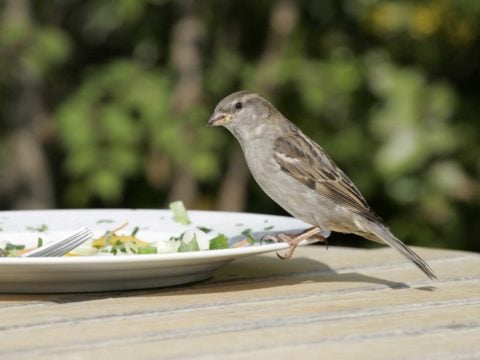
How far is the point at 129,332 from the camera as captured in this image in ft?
6.16

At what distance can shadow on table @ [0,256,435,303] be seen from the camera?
2283 millimetres

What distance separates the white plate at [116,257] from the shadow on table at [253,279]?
0.8 inches

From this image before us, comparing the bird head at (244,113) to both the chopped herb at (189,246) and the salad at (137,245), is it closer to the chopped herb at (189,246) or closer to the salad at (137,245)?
the salad at (137,245)

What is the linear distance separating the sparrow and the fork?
582mm

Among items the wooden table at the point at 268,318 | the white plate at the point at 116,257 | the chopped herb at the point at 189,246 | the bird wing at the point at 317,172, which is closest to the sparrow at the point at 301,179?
the bird wing at the point at 317,172

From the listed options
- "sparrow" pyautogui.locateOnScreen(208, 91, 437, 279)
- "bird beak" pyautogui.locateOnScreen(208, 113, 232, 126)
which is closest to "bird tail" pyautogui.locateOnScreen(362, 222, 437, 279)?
"sparrow" pyautogui.locateOnScreen(208, 91, 437, 279)

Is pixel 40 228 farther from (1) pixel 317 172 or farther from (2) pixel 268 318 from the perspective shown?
(2) pixel 268 318

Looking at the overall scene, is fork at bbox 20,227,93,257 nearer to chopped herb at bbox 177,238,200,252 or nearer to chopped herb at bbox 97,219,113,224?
chopped herb at bbox 177,238,200,252

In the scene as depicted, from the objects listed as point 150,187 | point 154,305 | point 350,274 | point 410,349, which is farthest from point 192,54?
point 410,349

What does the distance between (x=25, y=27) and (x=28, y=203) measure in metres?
1.00

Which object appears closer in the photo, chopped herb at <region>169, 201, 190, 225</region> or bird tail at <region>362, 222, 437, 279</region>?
bird tail at <region>362, 222, 437, 279</region>

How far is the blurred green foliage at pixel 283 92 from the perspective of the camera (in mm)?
4859

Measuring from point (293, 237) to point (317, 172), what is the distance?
413 mm

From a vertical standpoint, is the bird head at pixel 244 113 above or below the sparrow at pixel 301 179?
above
